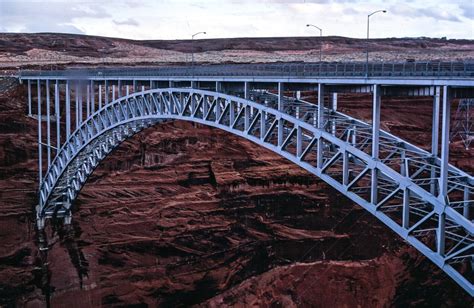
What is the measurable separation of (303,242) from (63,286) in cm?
1395

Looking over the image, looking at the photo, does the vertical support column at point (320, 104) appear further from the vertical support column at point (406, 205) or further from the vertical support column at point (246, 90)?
the vertical support column at point (406, 205)

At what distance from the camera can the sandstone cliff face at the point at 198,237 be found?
1459 inches

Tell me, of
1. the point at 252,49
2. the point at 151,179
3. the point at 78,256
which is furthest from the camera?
the point at 252,49

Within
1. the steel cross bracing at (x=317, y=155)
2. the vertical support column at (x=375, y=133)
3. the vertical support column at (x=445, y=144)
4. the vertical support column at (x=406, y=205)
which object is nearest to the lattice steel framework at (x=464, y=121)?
the steel cross bracing at (x=317, y=155)

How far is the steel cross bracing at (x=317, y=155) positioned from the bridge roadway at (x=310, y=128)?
0.05 m

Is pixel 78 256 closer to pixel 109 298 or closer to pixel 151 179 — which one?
pixel 109 298

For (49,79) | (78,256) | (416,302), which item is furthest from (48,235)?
(416,302)

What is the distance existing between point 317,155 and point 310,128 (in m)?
1.12

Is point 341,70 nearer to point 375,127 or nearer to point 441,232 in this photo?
point 375,127

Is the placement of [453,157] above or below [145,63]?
below

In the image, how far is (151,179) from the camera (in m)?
40.5

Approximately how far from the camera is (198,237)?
40344mm

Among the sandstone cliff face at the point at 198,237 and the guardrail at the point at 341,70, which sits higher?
the guardrail at the point at 341,70

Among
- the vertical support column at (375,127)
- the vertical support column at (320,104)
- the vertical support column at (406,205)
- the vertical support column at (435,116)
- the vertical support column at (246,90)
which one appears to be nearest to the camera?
the vertical support column at (435,116)
